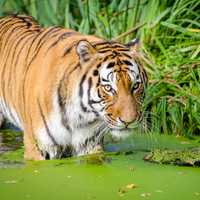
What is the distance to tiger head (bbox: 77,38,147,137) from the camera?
5.46 meters

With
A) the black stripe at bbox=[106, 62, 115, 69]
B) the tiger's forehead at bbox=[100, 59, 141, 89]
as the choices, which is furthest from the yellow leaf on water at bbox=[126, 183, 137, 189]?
the black stripe at bbox=[106, 62, 115, 69]

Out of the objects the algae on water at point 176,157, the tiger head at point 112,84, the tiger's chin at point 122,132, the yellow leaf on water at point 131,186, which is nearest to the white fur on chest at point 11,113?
the tiger head at point 112,84

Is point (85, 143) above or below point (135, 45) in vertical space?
below

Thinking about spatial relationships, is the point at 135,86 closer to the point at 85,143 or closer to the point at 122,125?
the point at 122,125

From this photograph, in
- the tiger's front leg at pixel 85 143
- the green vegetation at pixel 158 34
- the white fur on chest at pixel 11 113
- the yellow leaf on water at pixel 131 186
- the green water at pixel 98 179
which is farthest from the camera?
the green vegetation at pixel 158 34

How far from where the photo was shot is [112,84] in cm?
553

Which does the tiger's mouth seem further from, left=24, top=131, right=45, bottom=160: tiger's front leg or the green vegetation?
the green vegetation

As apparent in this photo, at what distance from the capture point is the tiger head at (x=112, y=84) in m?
5.46

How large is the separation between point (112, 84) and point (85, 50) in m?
0.29

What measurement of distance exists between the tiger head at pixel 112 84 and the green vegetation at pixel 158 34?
0.84 m

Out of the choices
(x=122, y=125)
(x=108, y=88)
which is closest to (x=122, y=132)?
(x=122, y=125)

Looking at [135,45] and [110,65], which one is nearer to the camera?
[110,65]

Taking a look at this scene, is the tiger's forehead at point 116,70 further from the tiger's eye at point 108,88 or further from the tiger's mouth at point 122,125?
the tiger's mouth at point 122,125

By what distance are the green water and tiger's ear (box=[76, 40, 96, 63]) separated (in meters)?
0.69
